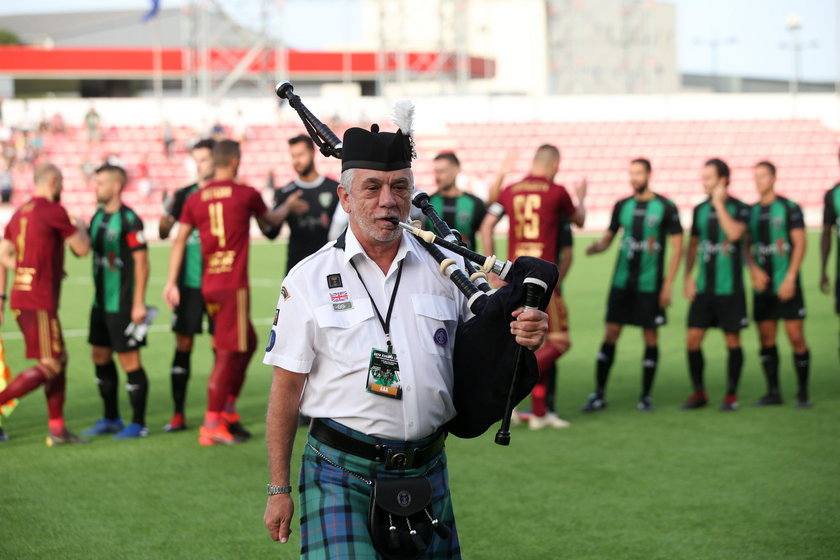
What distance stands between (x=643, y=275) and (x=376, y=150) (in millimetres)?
6609

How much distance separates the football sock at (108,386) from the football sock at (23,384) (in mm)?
678

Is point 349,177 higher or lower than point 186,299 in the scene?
higher

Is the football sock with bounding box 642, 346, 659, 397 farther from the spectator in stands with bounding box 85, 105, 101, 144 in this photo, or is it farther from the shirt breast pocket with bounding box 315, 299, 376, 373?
the spectator in stands with bounding box 85, 105, 101, 144

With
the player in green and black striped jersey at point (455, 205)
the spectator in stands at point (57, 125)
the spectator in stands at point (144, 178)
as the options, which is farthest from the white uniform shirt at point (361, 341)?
the spectator in stands at point (57, 125)

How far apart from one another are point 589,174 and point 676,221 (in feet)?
103

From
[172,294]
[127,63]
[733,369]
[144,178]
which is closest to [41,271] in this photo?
[172,294]

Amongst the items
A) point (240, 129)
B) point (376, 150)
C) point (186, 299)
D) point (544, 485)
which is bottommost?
point (544, 485)

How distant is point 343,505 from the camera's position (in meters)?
3.74

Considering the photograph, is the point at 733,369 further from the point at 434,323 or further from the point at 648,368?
the point at 434,323

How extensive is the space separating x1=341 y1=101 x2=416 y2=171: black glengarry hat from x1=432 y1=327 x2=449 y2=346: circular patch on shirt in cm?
58

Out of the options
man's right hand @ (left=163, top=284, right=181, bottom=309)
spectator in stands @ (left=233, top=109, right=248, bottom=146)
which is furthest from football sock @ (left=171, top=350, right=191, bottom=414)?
spectator in stands @ (left=233, top=109, right=248, bottom=146)

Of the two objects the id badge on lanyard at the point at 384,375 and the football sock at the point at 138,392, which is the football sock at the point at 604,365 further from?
the id badge on lanyard at the point at 384,375

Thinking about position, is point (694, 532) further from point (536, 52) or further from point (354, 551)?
point (536, 52)

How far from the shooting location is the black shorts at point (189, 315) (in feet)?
30.1
